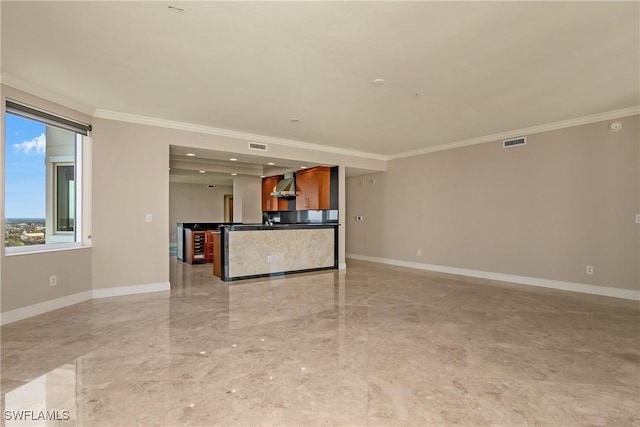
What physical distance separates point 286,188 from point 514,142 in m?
5.06

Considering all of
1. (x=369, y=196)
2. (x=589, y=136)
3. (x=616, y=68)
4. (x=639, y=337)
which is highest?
(x=616, y=68)

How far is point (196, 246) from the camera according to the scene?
8.10 metres

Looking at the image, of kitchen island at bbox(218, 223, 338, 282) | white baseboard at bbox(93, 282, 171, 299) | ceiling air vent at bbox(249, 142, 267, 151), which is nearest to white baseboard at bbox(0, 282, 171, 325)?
white baseboard at bbox(93, 282, 171, 299)

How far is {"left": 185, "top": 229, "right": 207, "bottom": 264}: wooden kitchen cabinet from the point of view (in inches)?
318

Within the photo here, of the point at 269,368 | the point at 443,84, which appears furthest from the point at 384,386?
the point at 443,84

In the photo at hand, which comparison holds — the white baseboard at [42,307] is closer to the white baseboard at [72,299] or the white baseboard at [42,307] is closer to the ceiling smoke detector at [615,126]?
the white baseboard at [72,299]

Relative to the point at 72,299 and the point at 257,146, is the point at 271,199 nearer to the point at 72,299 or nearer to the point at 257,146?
the point at 257,146

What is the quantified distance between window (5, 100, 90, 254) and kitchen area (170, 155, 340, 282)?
87.9 inches

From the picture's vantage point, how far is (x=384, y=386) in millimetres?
2217

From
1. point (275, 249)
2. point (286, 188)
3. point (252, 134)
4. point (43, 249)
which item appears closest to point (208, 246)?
point (286, 188)

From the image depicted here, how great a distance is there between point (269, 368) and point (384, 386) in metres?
0.88

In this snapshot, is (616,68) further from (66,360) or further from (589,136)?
(66,360)

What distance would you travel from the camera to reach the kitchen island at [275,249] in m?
5.75

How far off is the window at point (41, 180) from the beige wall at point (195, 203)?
7419 mm
